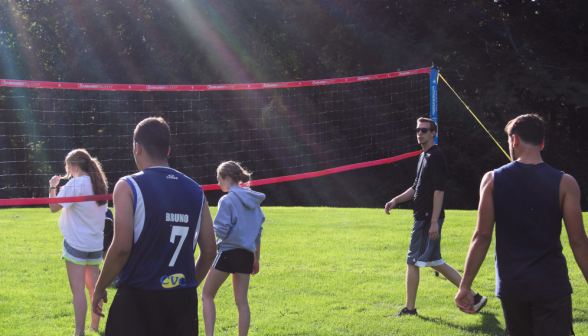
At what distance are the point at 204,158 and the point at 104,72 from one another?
714 cm

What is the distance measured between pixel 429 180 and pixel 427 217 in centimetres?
39

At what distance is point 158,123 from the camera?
297cm

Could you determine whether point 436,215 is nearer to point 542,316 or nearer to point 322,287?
point 322,287

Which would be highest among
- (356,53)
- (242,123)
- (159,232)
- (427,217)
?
(356,53)

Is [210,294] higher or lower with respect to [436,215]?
lower

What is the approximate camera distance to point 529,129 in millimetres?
3193

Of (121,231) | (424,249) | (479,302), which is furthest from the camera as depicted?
(424,249)

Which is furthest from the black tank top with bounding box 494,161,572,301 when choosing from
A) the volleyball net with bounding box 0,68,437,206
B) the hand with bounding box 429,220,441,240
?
the volleyball net with bounding box 0,68,437,206

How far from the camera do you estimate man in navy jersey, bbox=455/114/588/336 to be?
3047 millimetres

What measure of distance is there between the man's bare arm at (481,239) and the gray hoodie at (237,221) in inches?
69.8

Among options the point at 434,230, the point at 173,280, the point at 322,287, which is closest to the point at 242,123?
the point at 322,287

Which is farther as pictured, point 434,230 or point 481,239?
point 434,230

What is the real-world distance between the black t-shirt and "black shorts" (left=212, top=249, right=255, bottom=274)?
216 cm

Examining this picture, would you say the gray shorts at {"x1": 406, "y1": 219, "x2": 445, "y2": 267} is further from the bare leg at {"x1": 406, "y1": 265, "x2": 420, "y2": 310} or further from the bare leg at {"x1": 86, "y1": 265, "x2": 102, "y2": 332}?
the bare leg at {"x1": 86, "y1": 265, "x2": 102, "y2": 332}
